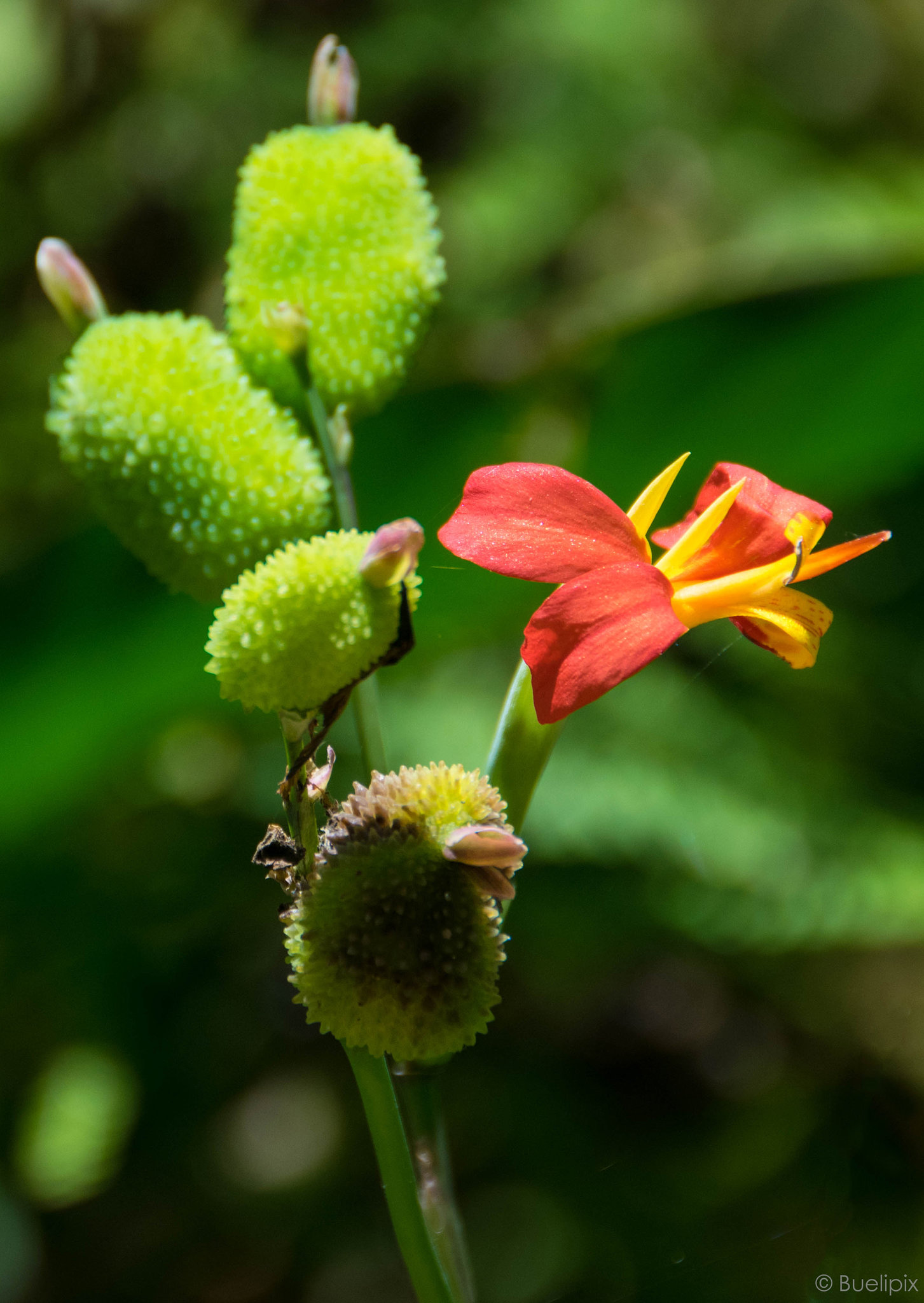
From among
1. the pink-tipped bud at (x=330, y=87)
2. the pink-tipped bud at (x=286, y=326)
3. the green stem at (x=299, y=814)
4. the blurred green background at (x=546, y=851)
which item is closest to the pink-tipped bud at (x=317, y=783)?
the green stem at (x=299, y=814)

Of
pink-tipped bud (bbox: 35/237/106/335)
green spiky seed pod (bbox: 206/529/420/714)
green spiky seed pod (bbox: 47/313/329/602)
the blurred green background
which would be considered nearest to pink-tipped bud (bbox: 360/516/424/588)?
green spiky seed pod (bbox: 206/529/420/714)

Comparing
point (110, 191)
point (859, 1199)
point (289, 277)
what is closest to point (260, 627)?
point (289, 277)

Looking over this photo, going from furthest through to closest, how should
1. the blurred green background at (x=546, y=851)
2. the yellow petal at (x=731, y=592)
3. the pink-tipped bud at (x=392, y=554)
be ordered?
the blurred green background at (x=546, y=851)
the yellow petal at (x=731, y=592)
the pink-tipped bud at (x=392, y=554)

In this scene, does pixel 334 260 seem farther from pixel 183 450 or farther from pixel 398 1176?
pixel 398 1176

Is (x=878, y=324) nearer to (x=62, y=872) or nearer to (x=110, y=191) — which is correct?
(x=62, y=872)

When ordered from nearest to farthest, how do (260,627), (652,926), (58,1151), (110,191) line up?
(260,627)
(58,1151)
(652,926)
(110,191)

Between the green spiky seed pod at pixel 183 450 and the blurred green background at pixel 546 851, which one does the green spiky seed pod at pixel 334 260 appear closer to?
the green spiky seed pod at pixel 183 450
